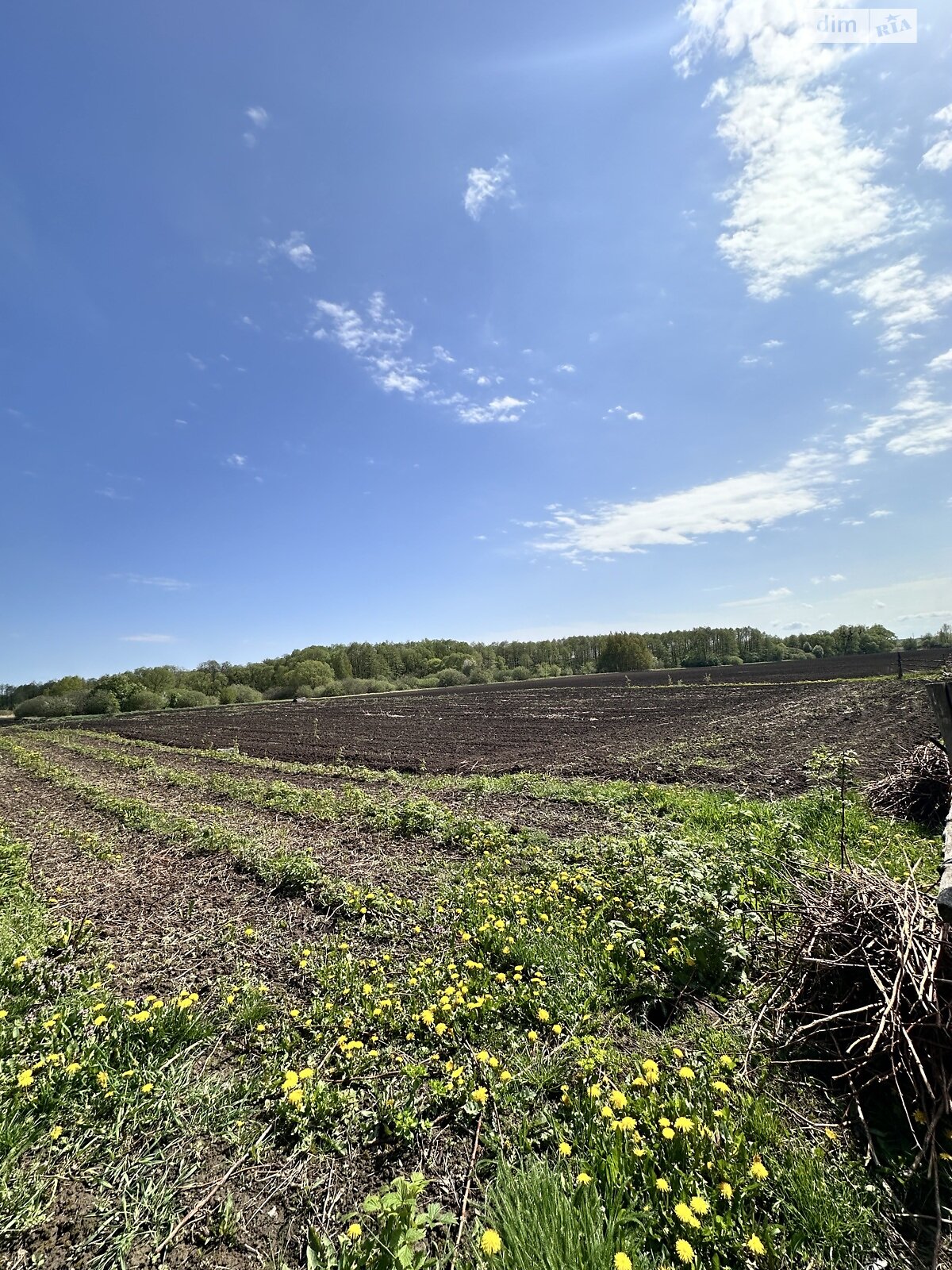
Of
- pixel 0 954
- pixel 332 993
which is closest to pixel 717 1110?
pixel 332 993

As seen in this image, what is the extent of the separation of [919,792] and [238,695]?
74.1 m

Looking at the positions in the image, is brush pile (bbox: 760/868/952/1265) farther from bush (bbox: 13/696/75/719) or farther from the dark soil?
bush (bbox: 13/696/75/719)

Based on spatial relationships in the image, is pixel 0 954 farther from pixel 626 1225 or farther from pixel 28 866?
pixel 626 1225

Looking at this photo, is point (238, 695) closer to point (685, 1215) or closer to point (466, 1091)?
point (466, 1091)

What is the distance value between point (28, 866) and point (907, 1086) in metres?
9.86

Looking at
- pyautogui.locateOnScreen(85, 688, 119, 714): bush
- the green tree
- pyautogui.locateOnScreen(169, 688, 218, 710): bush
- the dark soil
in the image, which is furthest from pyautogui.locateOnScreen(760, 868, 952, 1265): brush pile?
the green tree

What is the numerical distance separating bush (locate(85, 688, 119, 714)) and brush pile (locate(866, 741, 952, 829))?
2618 inches

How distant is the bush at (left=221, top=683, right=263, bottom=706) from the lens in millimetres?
68562

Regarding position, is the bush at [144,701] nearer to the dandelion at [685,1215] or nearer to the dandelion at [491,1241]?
the dandelion at [491,1241]

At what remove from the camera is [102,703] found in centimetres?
5638

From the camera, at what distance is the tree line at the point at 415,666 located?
6144 cm

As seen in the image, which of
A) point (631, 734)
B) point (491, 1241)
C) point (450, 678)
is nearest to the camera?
point (491, 1241)

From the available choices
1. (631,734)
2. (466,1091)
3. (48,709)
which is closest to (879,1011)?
(466,1091)

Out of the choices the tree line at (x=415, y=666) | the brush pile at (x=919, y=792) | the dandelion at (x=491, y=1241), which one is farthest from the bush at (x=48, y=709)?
the brush pile at (x=919, y=792)
